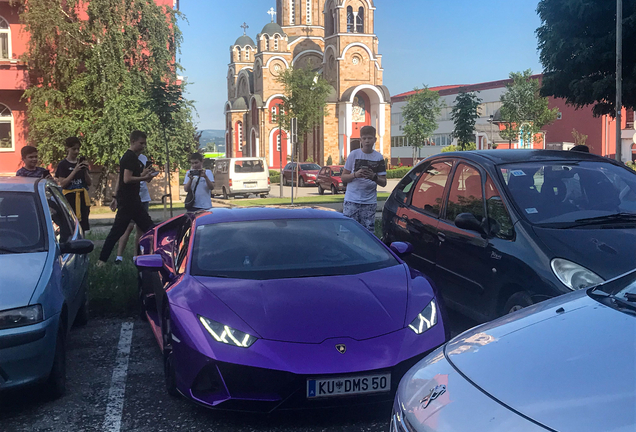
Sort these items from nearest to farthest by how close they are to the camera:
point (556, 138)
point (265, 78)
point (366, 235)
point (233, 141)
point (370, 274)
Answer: point (370, 274)
point (366, 235)
point (556, 138)
point (265, 78)
point (233, 141)

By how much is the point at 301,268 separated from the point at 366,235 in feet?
2.78

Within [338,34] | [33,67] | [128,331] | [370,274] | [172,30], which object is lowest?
[128,331]

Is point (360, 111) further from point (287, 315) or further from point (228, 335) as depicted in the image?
point (228, 335)

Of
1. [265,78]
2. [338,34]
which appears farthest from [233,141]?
[338,34]

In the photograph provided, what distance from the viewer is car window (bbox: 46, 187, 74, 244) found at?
5294 mm

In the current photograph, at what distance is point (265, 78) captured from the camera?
72.8 m

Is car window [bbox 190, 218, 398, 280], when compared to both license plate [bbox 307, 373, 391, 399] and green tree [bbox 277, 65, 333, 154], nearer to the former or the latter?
license plate [bbox 307, 373, 391, 399]

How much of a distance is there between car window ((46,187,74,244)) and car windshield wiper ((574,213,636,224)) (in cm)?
400

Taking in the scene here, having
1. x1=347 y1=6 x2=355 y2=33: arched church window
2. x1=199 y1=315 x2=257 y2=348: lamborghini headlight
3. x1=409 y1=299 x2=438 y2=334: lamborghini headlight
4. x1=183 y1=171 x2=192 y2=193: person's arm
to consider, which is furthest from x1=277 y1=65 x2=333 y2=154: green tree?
x1=199 y1=315 x2=257 y2=348: lamborghini headlight

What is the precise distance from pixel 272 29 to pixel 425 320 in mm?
75762

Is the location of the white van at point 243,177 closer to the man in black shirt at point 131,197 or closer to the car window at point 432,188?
the man in black shirt at point 131,197

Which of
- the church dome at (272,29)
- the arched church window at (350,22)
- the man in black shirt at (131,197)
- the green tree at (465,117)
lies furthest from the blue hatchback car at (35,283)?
the church dome at (272,29)

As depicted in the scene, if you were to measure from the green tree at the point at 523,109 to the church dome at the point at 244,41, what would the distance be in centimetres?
5633

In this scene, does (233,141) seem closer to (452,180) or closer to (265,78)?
(265,78)
